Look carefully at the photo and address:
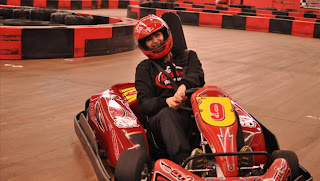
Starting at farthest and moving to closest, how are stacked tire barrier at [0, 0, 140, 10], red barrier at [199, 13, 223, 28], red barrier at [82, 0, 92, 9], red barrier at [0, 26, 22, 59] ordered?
red barrier at [82, 0, 92, 9]
stacked tire barrier at [0, 0, 140, 10]
red barrier at [199, 13, 223, 28]
red barrier at [0, 26, 22, 59]

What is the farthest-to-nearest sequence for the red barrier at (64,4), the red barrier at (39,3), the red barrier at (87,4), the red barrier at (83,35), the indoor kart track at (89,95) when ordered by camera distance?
1. the red barrier at (87,4)
2. the red barrier at (64,4)
3. the red barrier at (39,3)
4. the red barrier at (83,35)
5. the indoor kart track at (89,95)

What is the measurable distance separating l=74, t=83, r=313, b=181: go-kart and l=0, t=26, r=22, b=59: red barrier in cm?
267

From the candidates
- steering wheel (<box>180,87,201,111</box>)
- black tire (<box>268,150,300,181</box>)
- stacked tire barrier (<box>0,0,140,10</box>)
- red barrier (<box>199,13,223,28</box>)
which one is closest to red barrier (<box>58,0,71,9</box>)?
stacked tire barrier (<box>0,0,140,10</box>)

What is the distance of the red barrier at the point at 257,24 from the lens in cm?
1012

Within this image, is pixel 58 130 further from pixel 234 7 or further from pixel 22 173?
pixel 234 7

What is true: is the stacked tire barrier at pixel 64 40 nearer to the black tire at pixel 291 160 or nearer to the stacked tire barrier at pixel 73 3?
the black tire at pixel 291 160

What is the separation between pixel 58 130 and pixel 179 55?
90 cm

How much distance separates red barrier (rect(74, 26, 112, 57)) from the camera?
5.35 m

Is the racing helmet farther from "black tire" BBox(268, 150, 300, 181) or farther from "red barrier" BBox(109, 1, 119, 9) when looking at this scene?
"red barrier" BBox(109, 1, 119, 9)

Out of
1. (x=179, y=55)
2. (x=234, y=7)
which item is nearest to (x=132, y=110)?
(x=179, y=55)

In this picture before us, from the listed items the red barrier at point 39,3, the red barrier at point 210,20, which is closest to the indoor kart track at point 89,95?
the red barrier at point 210,20

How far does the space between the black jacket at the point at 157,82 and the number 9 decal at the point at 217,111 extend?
24cm

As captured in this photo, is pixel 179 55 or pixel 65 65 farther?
pixel 65 65

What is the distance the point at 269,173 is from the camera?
5.77 feet
